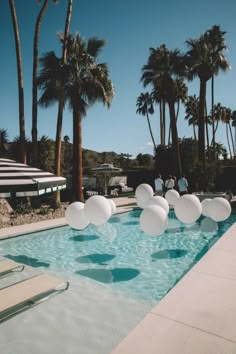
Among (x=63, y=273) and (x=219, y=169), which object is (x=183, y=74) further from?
(x=63, y=273)

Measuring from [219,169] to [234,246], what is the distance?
16.3 meters

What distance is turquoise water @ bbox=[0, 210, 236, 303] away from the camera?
641 centimetres

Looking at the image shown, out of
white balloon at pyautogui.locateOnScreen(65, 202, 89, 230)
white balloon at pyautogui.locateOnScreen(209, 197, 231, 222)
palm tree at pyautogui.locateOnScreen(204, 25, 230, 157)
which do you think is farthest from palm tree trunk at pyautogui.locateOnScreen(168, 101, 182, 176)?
white balloon at pyautogui.locateOnScreen(65, 202, 89, 230)

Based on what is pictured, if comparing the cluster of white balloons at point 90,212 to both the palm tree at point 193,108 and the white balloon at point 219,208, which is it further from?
the palm tree at point 193,108

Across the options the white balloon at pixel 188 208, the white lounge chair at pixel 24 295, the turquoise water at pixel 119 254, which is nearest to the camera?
the white lounge chair at pixel 24 295

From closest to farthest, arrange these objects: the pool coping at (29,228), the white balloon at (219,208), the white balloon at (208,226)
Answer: the white balloon at (219,208) < the pool coping at (29,228) < the white balloon at (208,226)

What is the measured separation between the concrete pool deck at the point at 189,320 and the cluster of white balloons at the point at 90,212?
276 centimetres

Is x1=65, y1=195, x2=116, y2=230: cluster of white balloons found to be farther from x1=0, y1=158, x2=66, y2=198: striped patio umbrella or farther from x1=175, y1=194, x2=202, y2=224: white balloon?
x1=0, y1=158, x2=66, y2=198: striped patio umbrella

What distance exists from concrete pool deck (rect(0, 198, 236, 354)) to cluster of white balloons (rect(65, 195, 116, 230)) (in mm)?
2757

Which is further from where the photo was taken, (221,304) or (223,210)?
(223,210)

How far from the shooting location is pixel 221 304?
421cm

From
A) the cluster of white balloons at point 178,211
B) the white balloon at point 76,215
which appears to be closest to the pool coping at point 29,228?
the white balloon at point 76,215

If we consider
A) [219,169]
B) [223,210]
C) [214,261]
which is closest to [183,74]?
[219,169]

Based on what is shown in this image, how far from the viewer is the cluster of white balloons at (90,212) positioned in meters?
7.88
